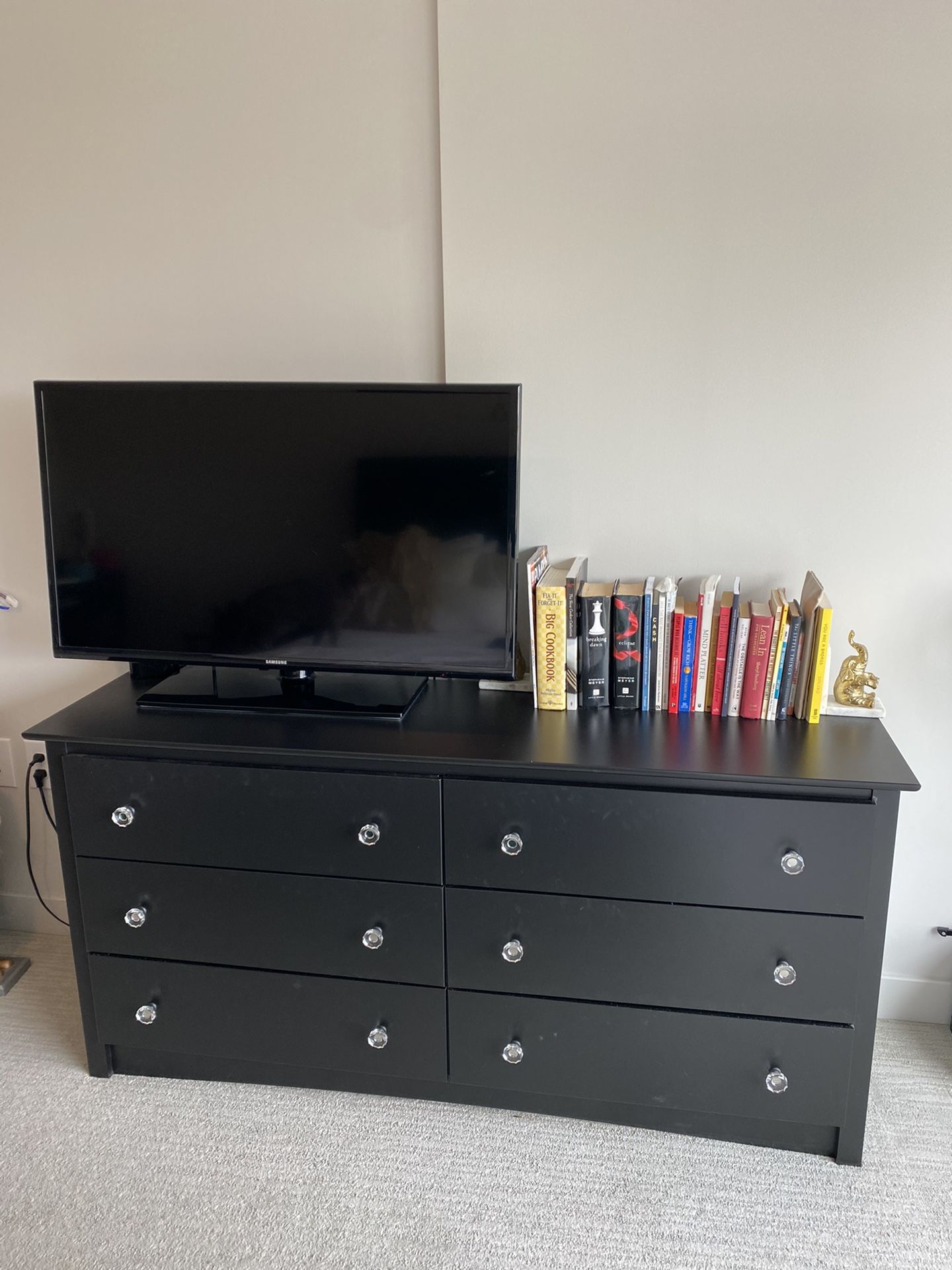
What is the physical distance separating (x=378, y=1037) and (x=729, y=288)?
5.17ft

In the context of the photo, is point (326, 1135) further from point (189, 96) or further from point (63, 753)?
point (189, 96)

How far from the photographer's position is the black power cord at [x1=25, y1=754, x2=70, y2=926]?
7.36 ft

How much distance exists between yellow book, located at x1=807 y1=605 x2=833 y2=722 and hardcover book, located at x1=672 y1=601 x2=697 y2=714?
0.22 meters

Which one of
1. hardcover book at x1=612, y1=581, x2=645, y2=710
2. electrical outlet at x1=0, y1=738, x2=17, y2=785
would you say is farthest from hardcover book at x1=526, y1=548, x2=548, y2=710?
electrical outlet at x1=0, y1=738, x2=17, y2=785

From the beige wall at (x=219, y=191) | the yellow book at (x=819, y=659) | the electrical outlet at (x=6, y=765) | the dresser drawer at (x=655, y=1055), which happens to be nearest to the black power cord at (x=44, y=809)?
the electrical outlet at (x=6, y=765)

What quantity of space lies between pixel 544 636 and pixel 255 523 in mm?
603

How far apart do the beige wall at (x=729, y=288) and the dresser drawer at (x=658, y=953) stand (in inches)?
20.0

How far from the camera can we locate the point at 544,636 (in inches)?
69.8

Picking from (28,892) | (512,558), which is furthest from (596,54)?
(28,892)

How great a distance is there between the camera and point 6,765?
2.29 metres

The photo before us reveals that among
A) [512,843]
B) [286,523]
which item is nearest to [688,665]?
[512,843]

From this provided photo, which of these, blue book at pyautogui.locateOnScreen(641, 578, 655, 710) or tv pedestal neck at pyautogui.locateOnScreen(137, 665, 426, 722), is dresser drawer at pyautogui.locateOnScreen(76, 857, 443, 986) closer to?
tv pedestal neck at pyautogui.locateOnScreen(137, 665, 426, 722)

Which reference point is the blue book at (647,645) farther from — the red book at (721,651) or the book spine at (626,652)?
the red book at (721,651)

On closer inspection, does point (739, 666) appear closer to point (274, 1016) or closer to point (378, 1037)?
point (378, 1037)
